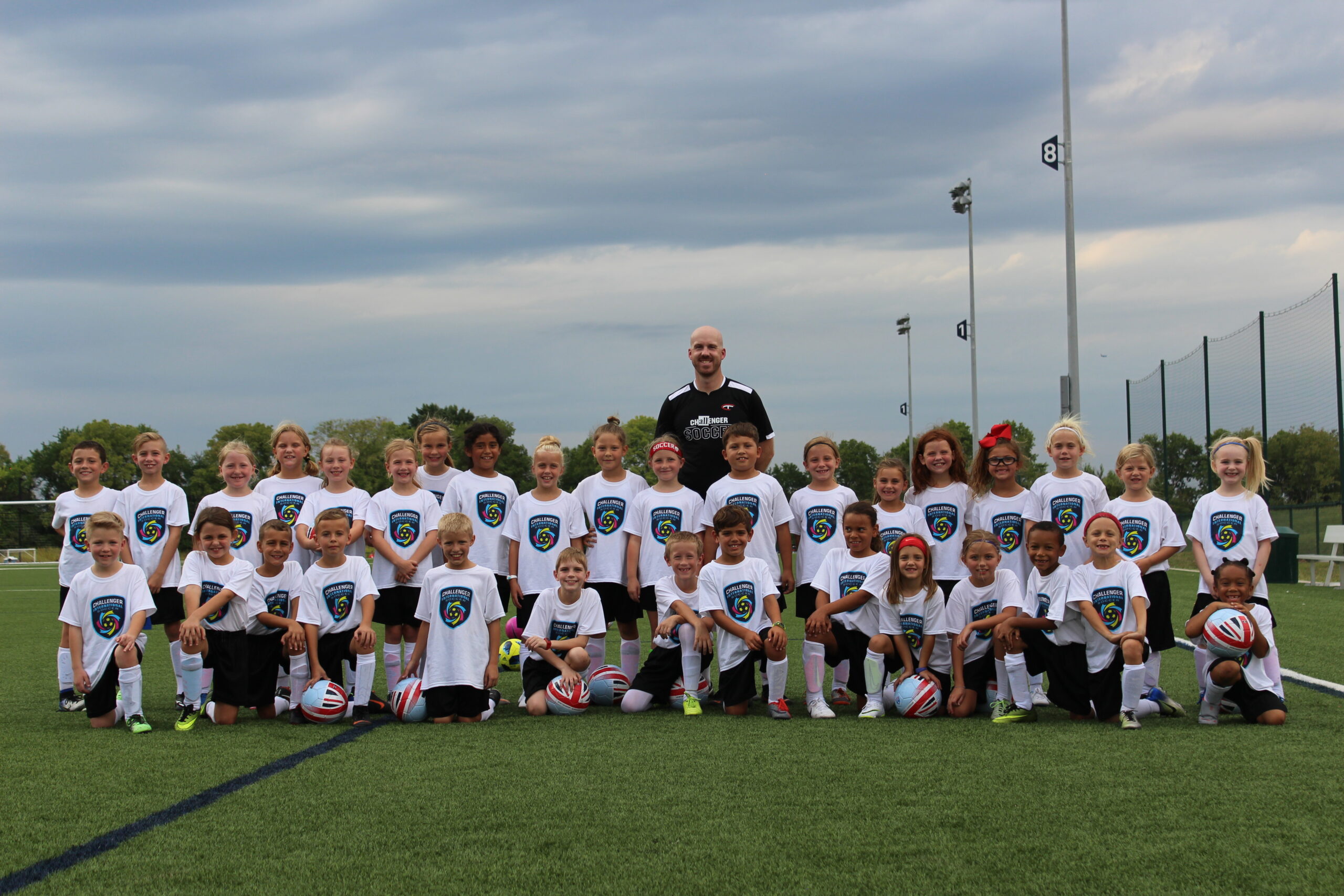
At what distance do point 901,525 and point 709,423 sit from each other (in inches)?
56.2

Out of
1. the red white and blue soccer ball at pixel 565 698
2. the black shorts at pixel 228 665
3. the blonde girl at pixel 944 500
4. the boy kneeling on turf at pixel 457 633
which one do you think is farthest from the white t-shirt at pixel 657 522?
the black shorts at pixel 228 665

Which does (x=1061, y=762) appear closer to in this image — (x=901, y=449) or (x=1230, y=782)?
(x=1230, y=782)

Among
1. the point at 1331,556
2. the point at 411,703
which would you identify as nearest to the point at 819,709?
the point at 411,703

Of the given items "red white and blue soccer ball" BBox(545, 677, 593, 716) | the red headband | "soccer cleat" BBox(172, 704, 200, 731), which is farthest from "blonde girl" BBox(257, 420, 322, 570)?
the red headband

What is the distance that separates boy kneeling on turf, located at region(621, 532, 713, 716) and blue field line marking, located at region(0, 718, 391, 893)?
1824 mm

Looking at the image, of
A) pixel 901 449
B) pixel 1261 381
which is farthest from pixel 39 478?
pixel 1261 381

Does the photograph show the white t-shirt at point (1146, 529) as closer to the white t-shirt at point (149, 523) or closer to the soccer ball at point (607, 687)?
the soccer ball at point (607, 687)

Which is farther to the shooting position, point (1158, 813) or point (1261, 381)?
point (1261, 381)

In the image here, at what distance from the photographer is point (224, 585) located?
19.6 ft

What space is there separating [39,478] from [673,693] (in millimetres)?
76168

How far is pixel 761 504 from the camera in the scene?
6.51m

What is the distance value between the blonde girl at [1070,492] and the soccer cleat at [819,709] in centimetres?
167

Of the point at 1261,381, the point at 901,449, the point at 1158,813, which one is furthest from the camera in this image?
the point at 901,449

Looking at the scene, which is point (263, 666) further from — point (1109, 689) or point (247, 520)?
point (1109, 689)
